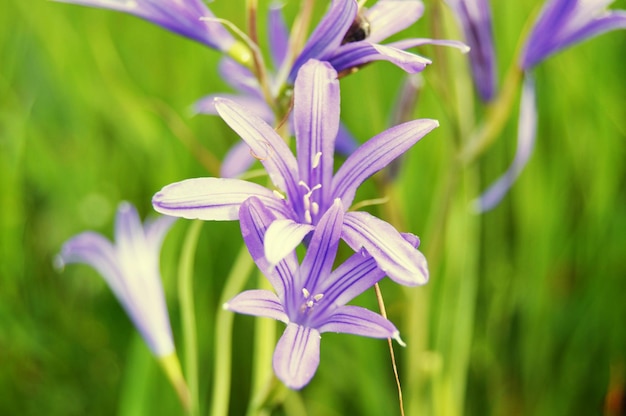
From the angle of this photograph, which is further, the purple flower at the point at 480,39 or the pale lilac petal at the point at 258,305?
the purple flower at the point at 480,39

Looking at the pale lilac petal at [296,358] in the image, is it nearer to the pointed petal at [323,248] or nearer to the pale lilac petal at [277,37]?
the pointed petal at [323,248]

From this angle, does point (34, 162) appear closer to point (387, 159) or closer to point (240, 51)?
point (240, 51)

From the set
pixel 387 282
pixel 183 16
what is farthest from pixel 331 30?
pixel 387 282

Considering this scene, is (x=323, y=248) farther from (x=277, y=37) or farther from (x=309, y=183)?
(x=277, y=37)

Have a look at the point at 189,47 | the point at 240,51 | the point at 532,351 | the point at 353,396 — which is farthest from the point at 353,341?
the point at 189,47

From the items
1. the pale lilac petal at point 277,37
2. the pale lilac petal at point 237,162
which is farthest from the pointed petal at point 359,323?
the pale lilac petal at point 277,37

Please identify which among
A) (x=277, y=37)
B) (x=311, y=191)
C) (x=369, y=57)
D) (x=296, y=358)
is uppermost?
(x=277, y=37)
